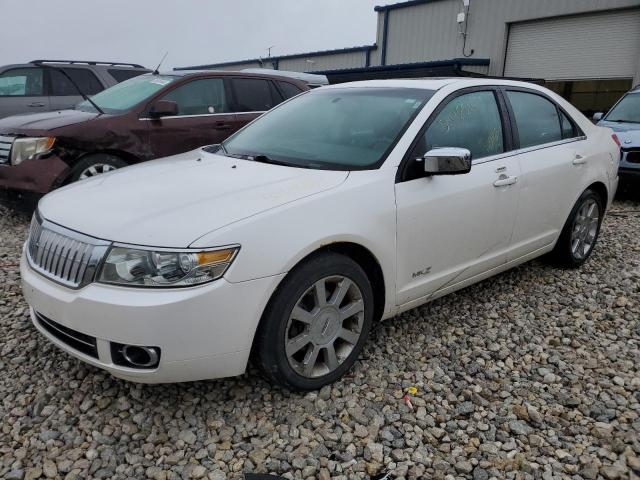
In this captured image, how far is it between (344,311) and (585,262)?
3.03 m

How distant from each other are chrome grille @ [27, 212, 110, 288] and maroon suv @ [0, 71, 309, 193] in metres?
2.65

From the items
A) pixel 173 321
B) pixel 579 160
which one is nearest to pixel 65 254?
pixel 173 321

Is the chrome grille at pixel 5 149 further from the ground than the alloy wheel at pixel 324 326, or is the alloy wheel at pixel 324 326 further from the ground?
the chrome grille at pixel 5 149

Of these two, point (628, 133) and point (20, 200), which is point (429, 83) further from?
point (628, 133)

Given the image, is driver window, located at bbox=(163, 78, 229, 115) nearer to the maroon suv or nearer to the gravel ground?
the maroon suv

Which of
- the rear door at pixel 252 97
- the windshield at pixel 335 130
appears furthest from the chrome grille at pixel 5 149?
the windshield at pixel 335 130

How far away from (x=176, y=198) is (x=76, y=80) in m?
7.44

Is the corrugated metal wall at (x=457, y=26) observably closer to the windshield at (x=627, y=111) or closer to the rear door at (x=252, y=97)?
the windshield at (x=627, y=111)

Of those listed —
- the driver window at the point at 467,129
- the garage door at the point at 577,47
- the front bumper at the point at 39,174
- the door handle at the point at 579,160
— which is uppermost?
the garage door at the point at 577,47

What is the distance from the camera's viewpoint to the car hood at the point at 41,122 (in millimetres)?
5043

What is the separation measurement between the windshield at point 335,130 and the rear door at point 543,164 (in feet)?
3.13

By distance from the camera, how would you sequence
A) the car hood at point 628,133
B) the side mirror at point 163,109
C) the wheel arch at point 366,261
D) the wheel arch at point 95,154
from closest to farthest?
1. the wheel arch at point 366,261
2. the wheel arch at point 95,154
3. the side mirror at point 163,109
4. the car hood at point 628,133

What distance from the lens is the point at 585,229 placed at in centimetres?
450

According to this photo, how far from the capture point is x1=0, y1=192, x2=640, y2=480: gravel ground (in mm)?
2252
